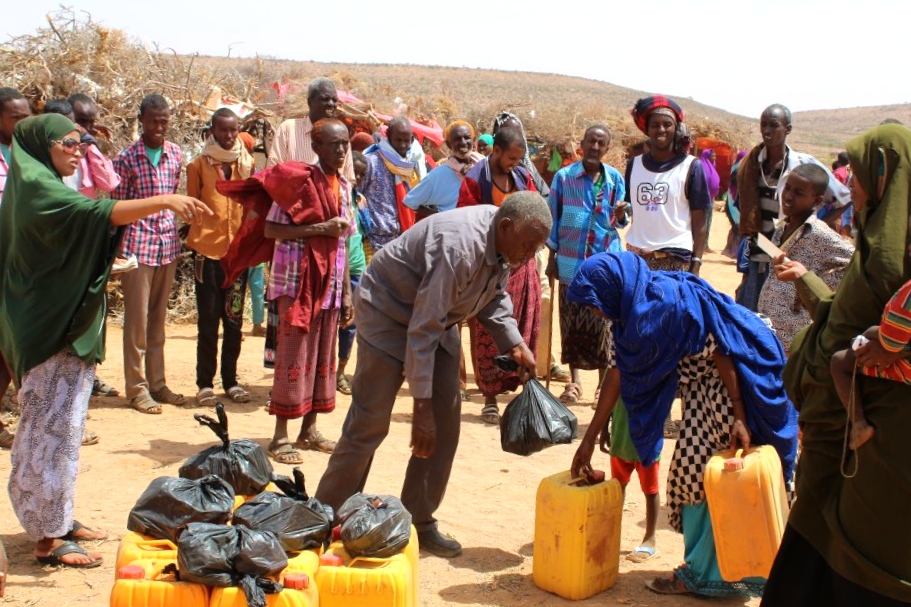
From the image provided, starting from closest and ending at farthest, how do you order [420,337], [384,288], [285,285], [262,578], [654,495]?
[262,578] → [420,337] → [384,288] → [654,495] → [285,285]

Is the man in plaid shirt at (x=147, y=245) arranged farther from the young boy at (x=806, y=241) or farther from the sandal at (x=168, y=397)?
the young boy at (x=806, y=241)

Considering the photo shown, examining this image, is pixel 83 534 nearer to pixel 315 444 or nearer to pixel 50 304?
pixel 50 304

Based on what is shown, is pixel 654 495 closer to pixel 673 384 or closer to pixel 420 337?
pixel 673 384

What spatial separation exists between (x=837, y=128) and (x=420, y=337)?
3356 inches

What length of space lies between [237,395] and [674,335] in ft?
15.4

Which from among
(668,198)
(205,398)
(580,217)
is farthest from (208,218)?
(668,198)

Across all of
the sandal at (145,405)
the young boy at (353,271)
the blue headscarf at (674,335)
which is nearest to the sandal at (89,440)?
the sandal at (145,405)

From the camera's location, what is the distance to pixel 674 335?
14.7 ft

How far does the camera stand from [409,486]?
205 inches

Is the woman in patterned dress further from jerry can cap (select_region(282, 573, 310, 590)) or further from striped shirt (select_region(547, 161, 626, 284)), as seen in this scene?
striped shirt (select_region(547, 161, 626, 284))

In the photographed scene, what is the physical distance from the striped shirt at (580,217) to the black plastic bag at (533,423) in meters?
3.15

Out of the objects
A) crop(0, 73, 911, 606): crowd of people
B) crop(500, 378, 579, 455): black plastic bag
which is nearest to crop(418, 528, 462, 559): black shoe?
crop(0, 73, 911, 606): crowd of people

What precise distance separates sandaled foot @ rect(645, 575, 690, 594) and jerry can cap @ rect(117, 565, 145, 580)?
239 cm

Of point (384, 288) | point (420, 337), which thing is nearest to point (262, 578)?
point (420, 337)
